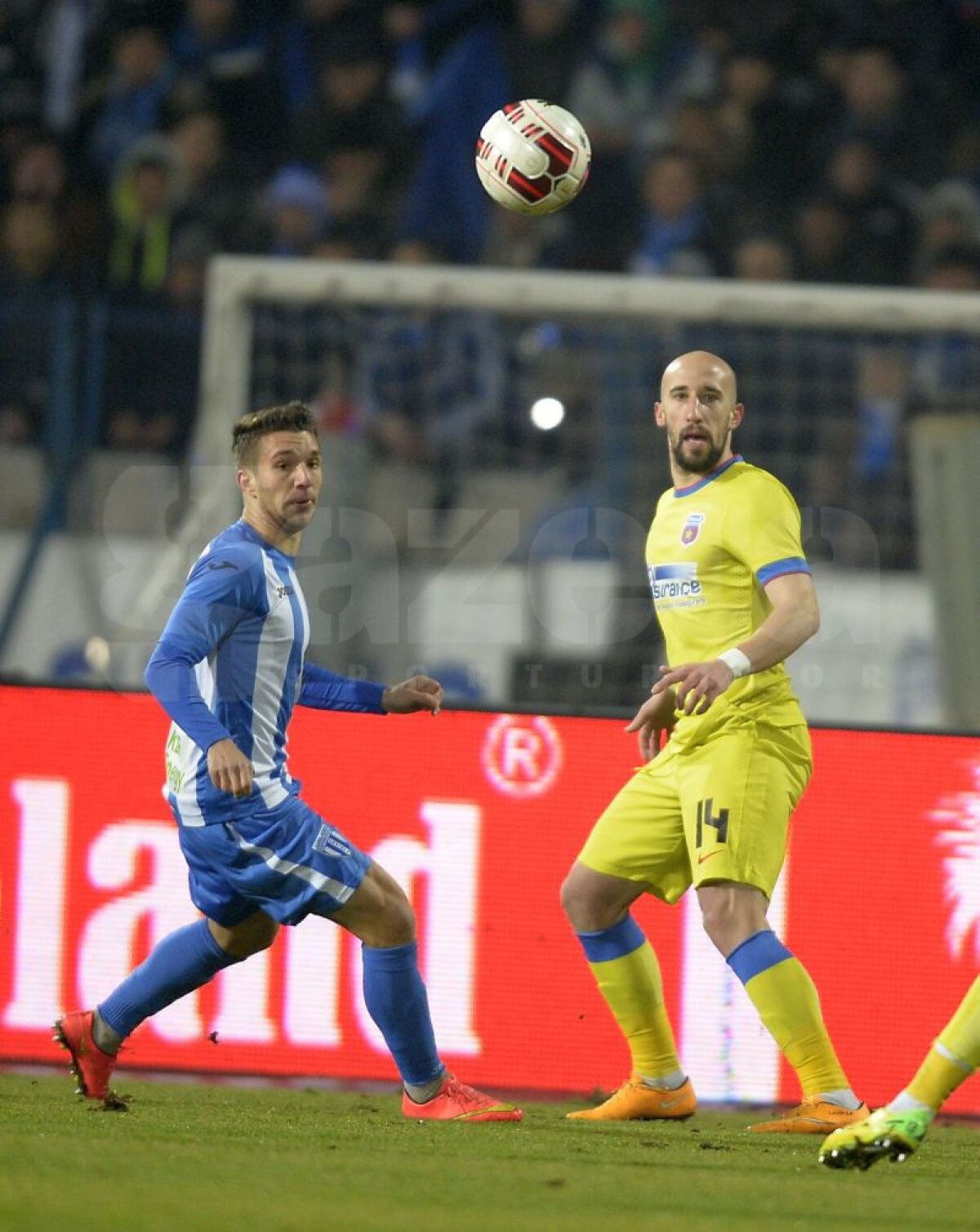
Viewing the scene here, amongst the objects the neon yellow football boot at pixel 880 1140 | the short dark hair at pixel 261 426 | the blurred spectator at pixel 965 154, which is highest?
the blurred spectator at pixel 965 154

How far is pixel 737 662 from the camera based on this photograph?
4668 millimetres

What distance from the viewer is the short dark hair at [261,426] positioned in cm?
499

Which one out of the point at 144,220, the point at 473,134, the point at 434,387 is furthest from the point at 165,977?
the point at 473,134

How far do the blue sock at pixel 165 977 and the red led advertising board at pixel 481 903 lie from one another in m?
0.87

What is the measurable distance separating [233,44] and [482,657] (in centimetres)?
584

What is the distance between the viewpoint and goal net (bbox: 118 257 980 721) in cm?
855

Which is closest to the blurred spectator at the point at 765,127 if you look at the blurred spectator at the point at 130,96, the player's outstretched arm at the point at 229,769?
the blurred spectator at the point at 130,96

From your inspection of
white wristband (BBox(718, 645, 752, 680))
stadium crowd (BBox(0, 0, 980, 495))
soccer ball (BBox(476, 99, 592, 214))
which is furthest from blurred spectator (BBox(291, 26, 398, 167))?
white wristband (BBox(718, 645, 752, 680))

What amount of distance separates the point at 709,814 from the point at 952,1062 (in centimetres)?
114

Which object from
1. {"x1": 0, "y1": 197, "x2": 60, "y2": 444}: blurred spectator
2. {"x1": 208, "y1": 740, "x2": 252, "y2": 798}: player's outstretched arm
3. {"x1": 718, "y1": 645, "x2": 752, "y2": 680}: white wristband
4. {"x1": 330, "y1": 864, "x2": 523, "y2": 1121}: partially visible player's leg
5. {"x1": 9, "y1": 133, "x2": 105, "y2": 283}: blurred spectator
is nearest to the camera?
{"x1": 208, "y1": 740, "x2": 252, "y2": 798}: player's outstretched arm

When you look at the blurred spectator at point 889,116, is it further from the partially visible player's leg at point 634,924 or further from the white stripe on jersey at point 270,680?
the white stripe on jersey at point 270,680

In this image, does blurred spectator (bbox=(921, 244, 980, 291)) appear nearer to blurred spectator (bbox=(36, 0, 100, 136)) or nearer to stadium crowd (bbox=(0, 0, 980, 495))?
→ stadium crowd (bbox=(0, 0, 980, 495))

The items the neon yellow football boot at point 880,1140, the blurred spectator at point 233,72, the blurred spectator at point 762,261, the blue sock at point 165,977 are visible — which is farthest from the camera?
the blurred spectator at point 233,72

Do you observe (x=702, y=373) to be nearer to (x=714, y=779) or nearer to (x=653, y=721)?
(x=653, y=721)
